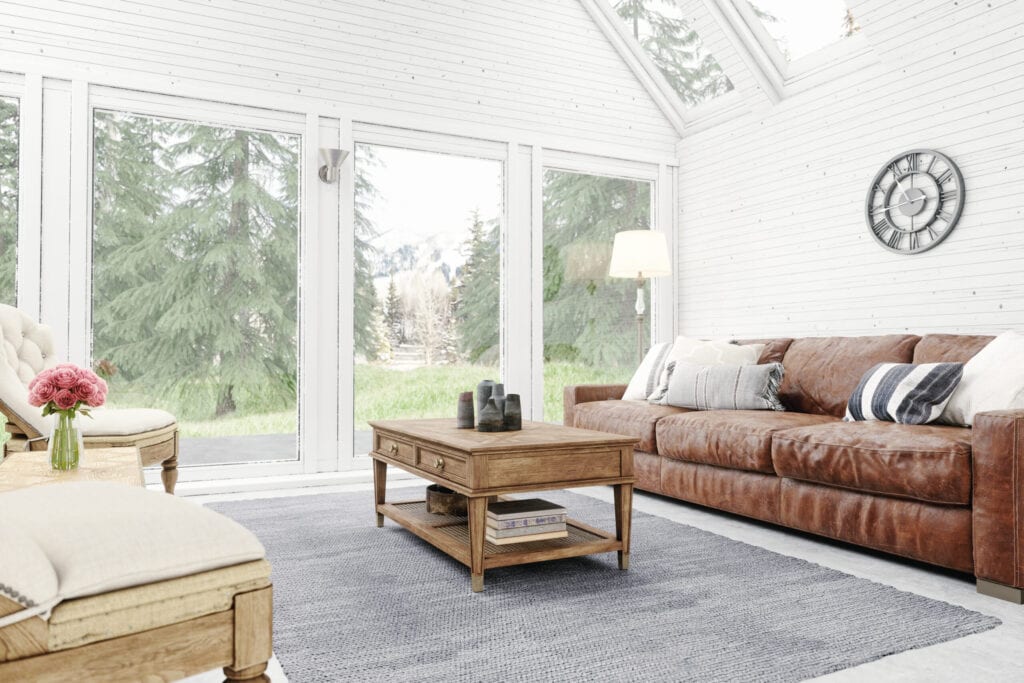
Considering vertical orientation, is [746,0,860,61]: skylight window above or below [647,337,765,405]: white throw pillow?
above

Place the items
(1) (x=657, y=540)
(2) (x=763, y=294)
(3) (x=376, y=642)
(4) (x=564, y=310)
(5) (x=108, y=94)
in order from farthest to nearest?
1. (4) (x=564, y=310)
2. (2) (x=763, y=294)
3. (5) (x=108, y=94)
4. (1) (x=657, y=540)
5. (3) (x=376, y=642)

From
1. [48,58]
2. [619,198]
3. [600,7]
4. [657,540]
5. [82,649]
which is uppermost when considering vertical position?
[600,7]

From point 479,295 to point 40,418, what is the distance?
2809mm

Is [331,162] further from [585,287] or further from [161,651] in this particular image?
[161,651]

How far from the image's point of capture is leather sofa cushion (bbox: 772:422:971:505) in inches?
92.7

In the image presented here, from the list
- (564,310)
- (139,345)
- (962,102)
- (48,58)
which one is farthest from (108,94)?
(962,102)

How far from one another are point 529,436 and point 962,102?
2881 mm

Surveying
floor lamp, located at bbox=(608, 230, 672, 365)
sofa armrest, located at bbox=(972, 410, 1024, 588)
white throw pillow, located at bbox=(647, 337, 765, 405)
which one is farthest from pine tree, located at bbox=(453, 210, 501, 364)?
sofa armrest, located at bbox=(972, 410, 1024, 588)

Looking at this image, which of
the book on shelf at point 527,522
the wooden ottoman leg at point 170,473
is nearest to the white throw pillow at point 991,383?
the book on shelf at point 527,522

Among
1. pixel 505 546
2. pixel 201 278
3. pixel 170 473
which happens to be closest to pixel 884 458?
pixel 505 546

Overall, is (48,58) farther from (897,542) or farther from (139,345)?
(897,542)

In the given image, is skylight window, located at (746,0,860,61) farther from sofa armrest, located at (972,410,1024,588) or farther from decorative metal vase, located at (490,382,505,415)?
decorative metal vase, located at (490,382,505,415)

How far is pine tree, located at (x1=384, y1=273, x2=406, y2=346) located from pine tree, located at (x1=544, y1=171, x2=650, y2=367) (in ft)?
3.45

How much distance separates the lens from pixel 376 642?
190cm
